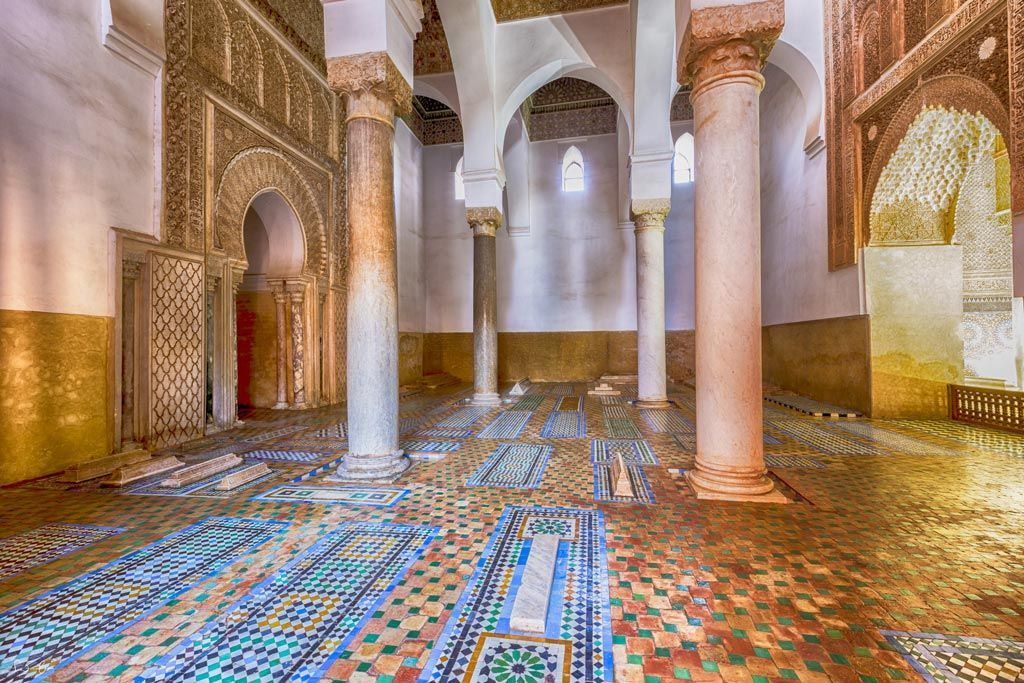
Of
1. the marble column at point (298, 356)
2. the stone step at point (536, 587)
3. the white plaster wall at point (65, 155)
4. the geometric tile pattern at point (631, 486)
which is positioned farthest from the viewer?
the marble column at point (298, 356)

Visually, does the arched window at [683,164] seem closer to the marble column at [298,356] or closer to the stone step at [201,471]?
the marble column at [298,356]

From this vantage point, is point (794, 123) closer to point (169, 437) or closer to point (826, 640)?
point (826, 640)

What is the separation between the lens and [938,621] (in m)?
1.80

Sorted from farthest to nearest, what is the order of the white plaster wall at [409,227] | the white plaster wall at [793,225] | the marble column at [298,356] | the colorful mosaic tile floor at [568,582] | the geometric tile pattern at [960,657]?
the white plaster wall at [409,227]
the marble column at [298,356]
the white plaster wall at [793,225]
the colorful mosaic tile floor at [568,582]
the geometric tile pattern at [960,657]

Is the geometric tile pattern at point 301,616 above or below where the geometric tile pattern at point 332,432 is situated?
below

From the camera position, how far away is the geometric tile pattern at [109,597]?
1.72 m

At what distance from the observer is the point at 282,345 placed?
24.4 ft

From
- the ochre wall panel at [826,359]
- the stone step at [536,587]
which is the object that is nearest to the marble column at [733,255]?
the stone step at [536,587]

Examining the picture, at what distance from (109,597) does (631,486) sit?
9.71ft

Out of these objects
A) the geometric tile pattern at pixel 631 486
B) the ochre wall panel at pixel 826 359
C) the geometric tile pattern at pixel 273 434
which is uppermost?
the ochre wall panel at pixel 826 359

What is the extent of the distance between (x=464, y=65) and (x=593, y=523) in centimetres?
676

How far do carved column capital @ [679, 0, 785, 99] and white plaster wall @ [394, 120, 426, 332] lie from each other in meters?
7.99

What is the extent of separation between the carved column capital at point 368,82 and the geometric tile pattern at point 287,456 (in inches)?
119

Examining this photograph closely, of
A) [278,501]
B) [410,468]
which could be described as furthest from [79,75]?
[410,468]
